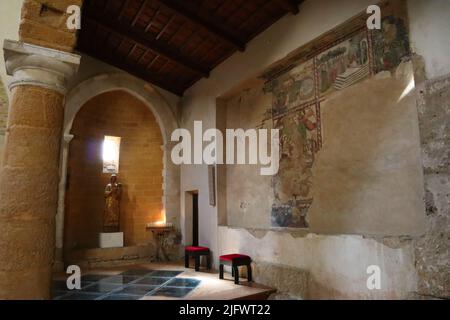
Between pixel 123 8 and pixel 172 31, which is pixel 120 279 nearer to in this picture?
pixel 172 31

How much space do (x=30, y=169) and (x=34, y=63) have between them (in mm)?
893

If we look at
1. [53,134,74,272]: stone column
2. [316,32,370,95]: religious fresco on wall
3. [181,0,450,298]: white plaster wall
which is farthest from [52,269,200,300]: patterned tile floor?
[316,32,370,95]: religious fresco on wall

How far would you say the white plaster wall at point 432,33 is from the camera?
12.2 feet

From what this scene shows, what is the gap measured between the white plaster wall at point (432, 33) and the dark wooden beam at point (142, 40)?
16.3 ft

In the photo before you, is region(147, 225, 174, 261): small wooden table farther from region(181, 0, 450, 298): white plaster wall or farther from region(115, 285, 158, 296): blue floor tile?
region(115, 285, 158, 296): blue floor tile

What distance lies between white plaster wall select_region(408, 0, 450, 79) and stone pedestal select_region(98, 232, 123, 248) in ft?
24.2

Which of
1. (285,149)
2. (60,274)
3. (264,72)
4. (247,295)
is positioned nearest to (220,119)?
(264,72)

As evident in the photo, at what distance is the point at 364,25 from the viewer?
4.92 m

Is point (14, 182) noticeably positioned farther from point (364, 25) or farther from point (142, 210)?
point (142, 210)

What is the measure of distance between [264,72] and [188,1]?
195cm

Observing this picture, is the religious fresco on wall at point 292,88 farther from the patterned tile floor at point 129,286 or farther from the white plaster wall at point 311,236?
the patterned tile floor at point 129,286

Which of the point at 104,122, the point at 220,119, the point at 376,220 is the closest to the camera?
the point at 376,220

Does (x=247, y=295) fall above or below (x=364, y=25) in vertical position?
below

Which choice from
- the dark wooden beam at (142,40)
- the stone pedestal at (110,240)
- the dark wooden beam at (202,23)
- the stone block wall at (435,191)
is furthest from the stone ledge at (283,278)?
the dark wooden beam at (142,40)
